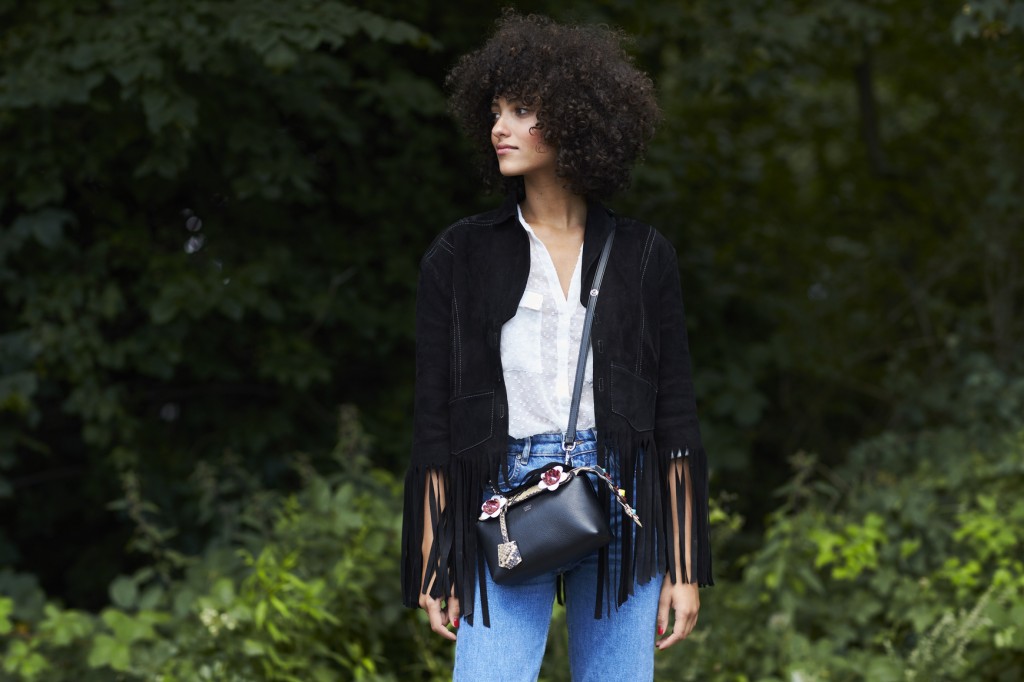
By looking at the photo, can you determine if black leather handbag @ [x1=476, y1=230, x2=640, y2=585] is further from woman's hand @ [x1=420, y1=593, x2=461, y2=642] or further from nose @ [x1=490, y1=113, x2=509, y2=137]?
nose @ [x1=490, y1=113, x2=509, y2=137]

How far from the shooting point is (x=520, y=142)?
221 cm

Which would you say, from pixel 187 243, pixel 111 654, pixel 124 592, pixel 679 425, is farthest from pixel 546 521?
pixel 187 243

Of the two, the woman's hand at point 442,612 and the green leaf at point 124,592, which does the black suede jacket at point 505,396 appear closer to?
the woman's hand at point 442,612

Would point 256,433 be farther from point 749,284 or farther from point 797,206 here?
point 797,206

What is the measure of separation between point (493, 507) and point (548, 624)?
→ 273 millimetres

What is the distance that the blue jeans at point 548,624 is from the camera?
2.13 m

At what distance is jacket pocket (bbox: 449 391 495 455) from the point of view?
2.14 meters

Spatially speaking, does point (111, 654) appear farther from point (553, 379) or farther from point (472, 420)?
point (553, 379)

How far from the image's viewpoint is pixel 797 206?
752cm

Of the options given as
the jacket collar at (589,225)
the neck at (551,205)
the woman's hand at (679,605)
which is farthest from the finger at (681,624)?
the neck at (551,205)

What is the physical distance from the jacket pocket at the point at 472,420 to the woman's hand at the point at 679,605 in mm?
468

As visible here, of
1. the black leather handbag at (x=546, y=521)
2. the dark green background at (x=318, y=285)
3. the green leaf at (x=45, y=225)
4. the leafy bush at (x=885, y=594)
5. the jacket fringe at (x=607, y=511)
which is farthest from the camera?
the green leaf at (x=45, y=225)

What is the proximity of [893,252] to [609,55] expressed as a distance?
5.23m

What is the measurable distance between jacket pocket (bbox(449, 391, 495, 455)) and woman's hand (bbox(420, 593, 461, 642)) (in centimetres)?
Result: 28
